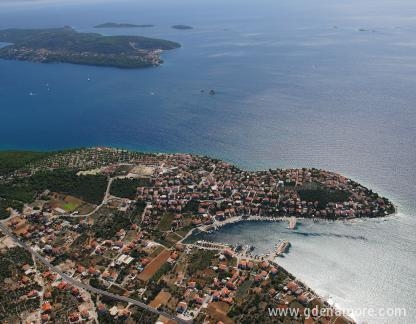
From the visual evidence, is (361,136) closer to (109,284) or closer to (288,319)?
(288,319)

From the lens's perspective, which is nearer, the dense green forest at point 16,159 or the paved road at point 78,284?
the paved road at point 78,284

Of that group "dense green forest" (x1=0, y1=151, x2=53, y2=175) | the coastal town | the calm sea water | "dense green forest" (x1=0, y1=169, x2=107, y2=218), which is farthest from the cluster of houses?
"dense green forest" (x1=0, y1=151, x2=53, y2=175)

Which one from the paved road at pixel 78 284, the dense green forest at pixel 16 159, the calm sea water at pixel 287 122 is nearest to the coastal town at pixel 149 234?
the paved road at pixel 78 284

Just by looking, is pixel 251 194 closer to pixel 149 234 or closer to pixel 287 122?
pixel 149 234

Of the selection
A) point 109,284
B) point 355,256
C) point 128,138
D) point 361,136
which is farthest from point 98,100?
point 355,256

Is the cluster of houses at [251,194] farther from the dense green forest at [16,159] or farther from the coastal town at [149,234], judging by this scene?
the dense green forest at [16,159]

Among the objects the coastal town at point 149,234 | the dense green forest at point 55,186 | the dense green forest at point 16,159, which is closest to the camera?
the coastal town at point 149,234

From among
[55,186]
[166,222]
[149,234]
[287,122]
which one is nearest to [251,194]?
[166,222]
